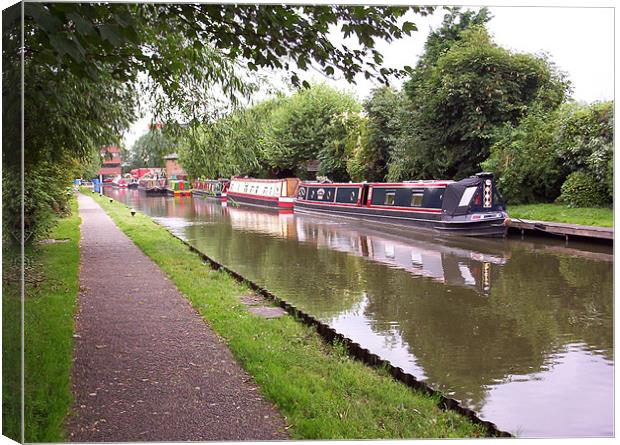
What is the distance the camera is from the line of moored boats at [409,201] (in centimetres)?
703

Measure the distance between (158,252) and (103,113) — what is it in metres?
4.64

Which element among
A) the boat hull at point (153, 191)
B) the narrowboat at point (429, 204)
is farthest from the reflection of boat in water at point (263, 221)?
the boat hull at point (153, 191)

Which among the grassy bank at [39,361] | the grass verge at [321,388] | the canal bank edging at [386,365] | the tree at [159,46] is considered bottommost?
the canal bank edging at [386,365]

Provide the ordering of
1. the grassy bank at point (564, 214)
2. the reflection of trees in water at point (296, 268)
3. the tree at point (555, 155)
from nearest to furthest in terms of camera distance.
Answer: the tree at point (555, 155)
the grassy bank at point (564, 214)
the reflection of trees in water at point (296, 268)

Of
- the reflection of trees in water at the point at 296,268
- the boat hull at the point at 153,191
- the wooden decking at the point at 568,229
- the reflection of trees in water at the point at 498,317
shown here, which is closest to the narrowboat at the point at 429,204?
the wooden decking at the point at 568,229

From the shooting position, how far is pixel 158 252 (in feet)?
34.8

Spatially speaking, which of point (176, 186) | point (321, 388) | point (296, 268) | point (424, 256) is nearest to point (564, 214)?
point (321, 388)

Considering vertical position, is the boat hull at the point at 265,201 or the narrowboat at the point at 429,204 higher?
the narrowboat at the point at 429,204

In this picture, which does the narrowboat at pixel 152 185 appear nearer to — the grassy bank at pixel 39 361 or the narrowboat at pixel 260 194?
the narrowboat at pixel 260 194

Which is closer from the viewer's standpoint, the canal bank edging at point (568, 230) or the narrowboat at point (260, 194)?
the canal bank edging at point (568, 230)

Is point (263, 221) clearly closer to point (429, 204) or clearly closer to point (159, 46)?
point (429, 204)

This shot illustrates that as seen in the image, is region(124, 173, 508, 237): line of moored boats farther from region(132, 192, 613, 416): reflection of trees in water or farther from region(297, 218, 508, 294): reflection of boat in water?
region(132, 192, 613, 416): reflection of trees in water

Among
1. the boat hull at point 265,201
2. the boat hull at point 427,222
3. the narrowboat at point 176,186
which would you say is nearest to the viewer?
the boat hull at point 427,222

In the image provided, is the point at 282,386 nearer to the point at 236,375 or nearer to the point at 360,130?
the point at 236,375
